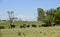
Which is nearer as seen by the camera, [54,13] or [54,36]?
[54,36]

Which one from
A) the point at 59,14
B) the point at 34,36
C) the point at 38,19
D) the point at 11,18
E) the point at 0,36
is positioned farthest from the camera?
the point at 38,19

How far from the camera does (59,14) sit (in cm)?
9206

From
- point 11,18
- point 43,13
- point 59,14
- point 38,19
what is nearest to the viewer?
point 11,18

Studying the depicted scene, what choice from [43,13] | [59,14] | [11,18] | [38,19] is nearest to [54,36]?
[11,18]

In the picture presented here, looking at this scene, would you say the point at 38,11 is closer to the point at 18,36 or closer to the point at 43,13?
the point at 43,13

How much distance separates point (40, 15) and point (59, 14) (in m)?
18.9

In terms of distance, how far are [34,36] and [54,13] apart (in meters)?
68.5

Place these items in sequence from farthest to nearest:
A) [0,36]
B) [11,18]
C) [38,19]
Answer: [38,19]
[11,18]
[0,36]

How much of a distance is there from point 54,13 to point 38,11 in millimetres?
24685

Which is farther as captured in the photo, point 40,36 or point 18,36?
point 40,36

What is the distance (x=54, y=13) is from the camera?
95938 mm

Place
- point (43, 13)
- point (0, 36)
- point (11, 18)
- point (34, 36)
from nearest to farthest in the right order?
point (0, 36) < point (34, 36) < point (11, 18) < point (43, 13)

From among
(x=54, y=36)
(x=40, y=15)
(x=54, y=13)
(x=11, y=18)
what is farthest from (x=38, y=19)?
(x=54, y=36)

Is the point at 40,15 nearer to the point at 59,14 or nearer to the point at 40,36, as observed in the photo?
the point at 59,14
